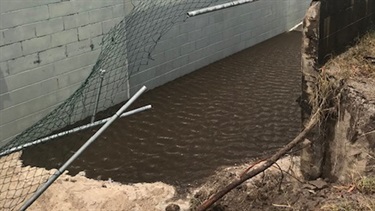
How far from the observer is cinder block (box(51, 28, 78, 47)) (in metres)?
6.48

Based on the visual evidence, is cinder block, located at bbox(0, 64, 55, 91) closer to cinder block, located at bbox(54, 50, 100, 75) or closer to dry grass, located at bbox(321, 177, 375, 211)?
cinder block, located at bbox(54, 50, 100, 75)

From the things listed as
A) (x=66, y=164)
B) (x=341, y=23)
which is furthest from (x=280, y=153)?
(x=66, y=164)

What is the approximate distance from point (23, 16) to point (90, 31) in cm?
115

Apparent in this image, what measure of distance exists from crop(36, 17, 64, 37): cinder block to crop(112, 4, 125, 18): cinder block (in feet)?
3.31

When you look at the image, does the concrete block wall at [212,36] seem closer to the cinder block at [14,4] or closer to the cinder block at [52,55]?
the cinder block at [52,55]

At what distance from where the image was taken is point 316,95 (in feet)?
15.9

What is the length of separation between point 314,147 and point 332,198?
1074 mm

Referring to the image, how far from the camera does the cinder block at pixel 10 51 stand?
19.3ft

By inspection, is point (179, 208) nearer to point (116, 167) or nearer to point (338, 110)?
point (116, 167)

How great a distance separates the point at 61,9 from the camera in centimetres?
649

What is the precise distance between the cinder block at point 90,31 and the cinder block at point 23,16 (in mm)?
632

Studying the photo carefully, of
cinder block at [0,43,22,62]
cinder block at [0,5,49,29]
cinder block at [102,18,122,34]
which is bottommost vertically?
cinder block at [0,43,22,62]

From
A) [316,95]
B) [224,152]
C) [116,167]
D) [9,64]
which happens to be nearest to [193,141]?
[224,152]

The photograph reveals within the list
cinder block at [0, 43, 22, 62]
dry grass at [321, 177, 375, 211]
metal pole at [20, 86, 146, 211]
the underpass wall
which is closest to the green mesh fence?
cinder block at [0, 43, 22, 62]
